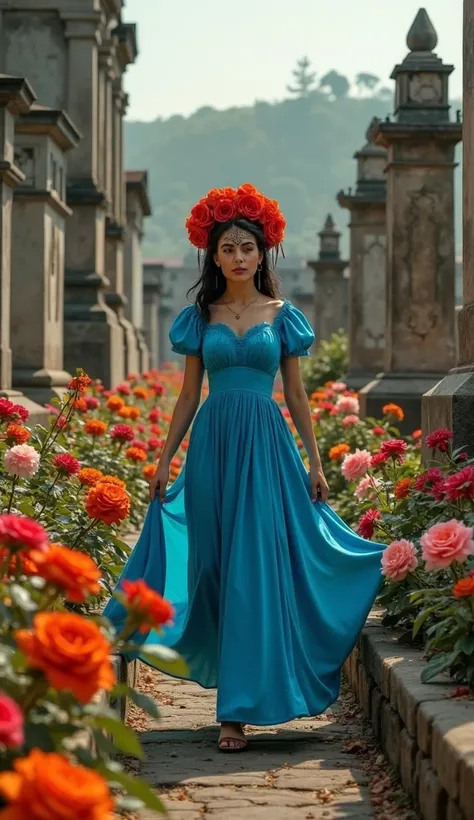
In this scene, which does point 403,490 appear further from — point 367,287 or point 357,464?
point 367,287

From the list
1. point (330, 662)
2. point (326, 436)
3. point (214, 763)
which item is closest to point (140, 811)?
point (214, 763)

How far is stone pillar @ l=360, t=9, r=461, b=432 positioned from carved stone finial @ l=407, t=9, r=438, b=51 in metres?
0.59

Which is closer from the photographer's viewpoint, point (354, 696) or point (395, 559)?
point (395, 559)

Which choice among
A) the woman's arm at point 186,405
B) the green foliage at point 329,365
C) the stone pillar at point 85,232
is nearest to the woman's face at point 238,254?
the woman's arm at point 186,405

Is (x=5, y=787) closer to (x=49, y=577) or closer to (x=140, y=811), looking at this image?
(x=49, y=577)

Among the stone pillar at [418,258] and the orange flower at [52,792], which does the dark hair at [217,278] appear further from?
the stone pillar at [418,258]

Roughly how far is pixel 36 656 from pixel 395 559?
2533mm

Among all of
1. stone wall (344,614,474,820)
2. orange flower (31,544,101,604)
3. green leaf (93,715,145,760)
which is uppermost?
orange flower (31,544,101,604)

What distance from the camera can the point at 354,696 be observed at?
6.04 m

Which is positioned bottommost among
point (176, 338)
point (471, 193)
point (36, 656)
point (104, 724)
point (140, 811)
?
point (140, 811)

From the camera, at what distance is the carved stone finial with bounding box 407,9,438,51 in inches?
510

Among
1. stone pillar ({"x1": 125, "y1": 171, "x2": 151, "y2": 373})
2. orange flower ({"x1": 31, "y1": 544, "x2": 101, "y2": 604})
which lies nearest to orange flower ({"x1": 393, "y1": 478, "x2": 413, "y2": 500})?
orange flower ({"x1": 31, "y1": 544, "x2": 101, "y2": 604})

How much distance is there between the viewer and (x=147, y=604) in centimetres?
296

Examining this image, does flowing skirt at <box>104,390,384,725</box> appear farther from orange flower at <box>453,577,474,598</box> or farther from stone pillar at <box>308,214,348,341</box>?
stone pillar at <box>308,214,348,341</box>
